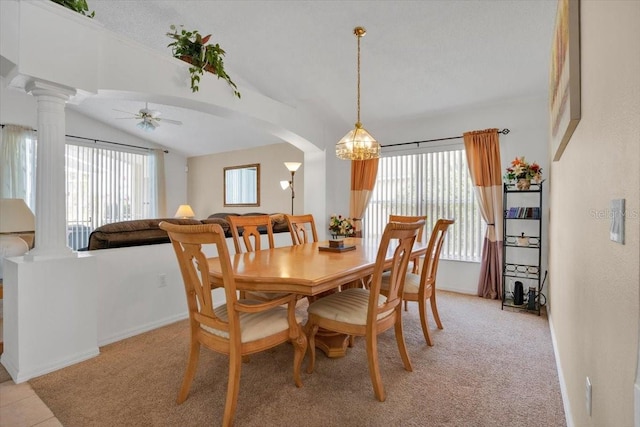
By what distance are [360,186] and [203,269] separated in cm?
363

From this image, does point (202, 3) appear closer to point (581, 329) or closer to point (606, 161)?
point (606, 161)

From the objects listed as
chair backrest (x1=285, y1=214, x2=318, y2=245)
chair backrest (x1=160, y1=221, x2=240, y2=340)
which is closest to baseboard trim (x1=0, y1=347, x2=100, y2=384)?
chair backrest (x1=160, y1=221, x2=240, y2=340)

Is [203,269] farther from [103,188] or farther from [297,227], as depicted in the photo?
[103,188]

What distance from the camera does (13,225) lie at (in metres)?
2.78

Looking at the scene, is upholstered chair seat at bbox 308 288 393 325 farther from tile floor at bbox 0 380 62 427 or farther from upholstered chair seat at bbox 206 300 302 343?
tile floor at bbox 0 380 62 427

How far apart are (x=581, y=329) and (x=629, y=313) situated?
743 mm

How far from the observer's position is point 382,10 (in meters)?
2.85

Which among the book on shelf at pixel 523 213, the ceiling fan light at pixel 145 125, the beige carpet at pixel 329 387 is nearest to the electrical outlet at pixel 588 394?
the beige carpet at pixel 329 387

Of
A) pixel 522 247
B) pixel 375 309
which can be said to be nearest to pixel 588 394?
pixel 375 309

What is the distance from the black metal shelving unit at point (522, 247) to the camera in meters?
3.35

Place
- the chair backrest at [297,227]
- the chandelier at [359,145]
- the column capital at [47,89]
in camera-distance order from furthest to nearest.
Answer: the chair backrest at [297,227], the chandelier at [359,145], the column capital at [47,89]

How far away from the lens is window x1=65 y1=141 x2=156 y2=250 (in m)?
5.75

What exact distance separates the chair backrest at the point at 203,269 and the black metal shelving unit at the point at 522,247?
3156 millimetres

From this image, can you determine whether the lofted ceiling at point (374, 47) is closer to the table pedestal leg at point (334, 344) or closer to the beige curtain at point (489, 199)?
the beige curtain at point (489, 199)
